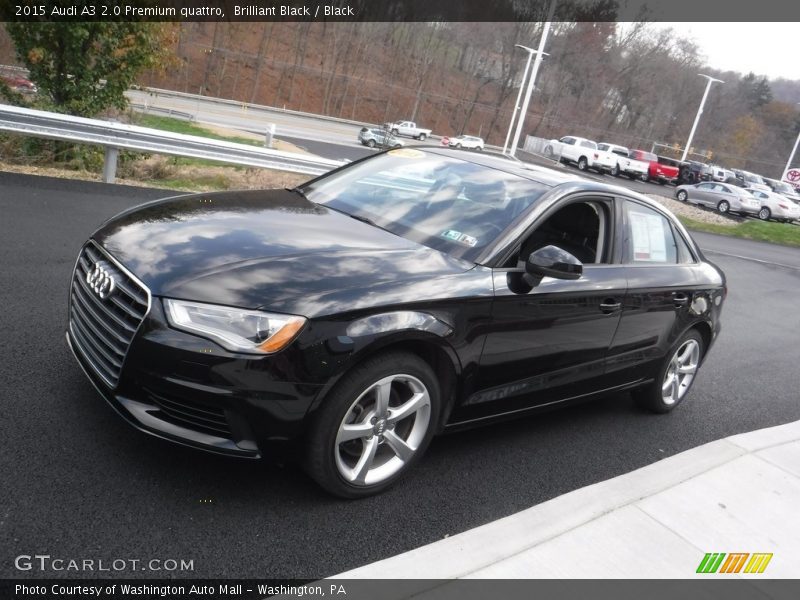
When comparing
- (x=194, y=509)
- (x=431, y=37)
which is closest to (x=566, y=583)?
(x=194, y=509)

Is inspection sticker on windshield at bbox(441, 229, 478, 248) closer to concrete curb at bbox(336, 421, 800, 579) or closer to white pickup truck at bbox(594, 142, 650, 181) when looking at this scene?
concrete curb at bbox(336, 421, 800, 579)

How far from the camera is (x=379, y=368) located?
3113 mm

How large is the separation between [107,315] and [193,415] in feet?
2.13

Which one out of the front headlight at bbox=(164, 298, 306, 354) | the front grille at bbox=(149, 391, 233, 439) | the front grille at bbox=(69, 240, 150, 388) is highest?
the front headlight at bbox=(164, 298, 306, 354)

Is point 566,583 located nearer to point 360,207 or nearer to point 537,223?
point 537,223

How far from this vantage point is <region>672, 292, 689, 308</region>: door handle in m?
4.89

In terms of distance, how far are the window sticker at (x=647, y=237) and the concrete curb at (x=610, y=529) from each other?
1.39 m

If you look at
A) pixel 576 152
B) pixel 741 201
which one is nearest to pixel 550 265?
pixel 741 201

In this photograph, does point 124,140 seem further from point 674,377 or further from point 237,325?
point 674,377

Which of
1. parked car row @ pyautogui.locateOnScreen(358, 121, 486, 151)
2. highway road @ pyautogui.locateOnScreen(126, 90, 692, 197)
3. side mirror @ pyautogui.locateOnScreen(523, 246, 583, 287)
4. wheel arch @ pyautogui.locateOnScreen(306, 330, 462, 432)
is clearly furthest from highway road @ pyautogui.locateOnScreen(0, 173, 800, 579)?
parked car row @ pyautogui.locateOnScreen(358, 121, 486, 151)

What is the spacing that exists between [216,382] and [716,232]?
2280 centimetres

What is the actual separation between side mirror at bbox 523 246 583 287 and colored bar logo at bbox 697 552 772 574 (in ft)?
5.24

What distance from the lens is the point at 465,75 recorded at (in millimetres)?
81812

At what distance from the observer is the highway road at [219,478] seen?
2801mm
